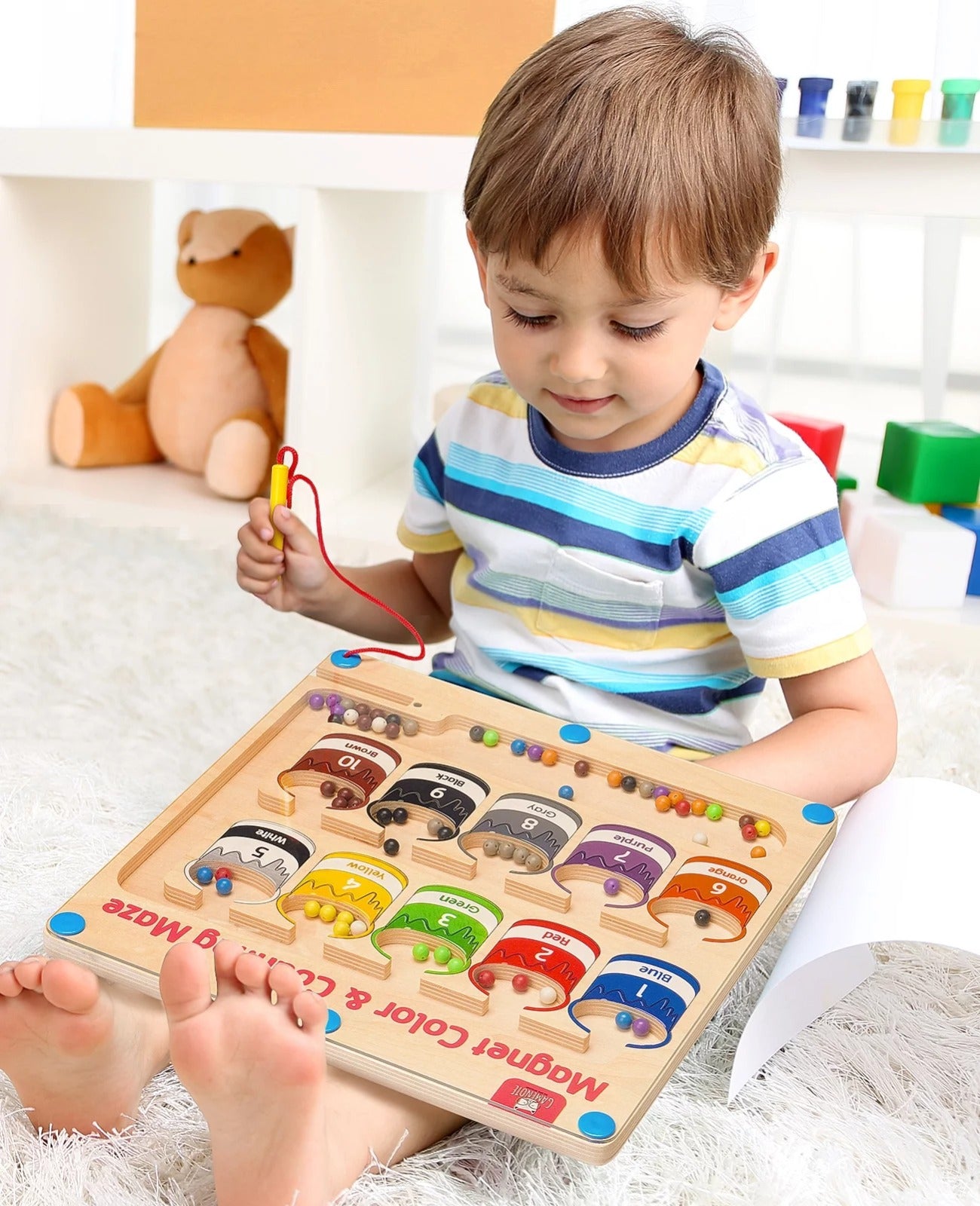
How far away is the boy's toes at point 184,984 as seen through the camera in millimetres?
595

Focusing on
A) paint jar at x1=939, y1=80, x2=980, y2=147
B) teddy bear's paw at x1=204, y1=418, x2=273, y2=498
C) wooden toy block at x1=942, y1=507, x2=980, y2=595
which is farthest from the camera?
teddy bear's paw at x1=204, y1=418, x2=273, y2=498

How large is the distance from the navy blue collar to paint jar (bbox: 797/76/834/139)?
0.65 meters

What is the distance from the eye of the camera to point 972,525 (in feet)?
4.94

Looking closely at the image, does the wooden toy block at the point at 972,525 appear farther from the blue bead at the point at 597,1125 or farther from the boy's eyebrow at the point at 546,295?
the blue bead at the point at 597,1125

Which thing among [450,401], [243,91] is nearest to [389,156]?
[243,91]

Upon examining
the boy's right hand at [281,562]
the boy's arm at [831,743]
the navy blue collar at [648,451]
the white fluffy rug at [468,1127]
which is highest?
the navy blue collar at [648,451]

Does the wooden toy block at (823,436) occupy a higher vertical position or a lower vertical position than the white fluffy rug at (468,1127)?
higher

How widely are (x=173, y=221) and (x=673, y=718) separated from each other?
2.11 m

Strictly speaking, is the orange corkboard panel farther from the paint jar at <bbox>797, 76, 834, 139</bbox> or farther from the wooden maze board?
the wooden maze board

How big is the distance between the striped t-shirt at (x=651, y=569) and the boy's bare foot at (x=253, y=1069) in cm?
34

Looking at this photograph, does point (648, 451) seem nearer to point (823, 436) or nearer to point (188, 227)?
point (823, 436)

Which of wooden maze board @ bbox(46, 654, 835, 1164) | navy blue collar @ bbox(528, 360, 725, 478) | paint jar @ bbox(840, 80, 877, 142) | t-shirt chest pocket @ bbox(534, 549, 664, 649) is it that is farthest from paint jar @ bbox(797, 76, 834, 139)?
wooden maze board @ bbox(46, 654, 835, 1164)

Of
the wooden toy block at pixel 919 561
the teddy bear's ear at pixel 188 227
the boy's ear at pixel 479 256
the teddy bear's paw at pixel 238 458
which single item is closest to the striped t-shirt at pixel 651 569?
the boy's ear at pixel 479 256

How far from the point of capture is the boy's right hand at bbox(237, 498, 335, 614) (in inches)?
35.6
